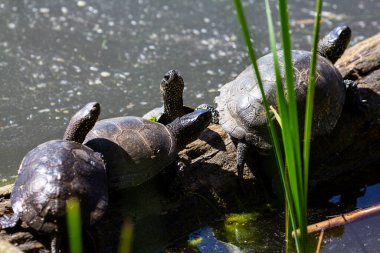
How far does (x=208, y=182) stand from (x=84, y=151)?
86cm

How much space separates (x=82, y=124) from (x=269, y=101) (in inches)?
46.3

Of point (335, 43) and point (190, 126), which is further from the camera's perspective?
point (335, 43)

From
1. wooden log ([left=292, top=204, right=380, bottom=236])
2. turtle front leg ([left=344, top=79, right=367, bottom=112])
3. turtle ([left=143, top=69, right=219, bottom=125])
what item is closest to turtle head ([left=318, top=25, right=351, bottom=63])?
turtle front leg ([left=344, top=79, right=367, bottom=112])

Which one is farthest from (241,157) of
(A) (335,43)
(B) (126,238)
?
(B) (126,238)

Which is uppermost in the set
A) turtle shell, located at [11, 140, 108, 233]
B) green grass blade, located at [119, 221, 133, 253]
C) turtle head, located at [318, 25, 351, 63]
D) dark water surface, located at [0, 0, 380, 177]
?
dark water surface, located at [0, 0, 380, 177]

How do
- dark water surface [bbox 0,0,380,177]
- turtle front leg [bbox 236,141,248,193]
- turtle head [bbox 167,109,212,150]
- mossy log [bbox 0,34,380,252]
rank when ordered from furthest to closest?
dark water surface [bbox 0,0,380,177] → turtle head [bbox 167,109,212,150] → turtle front leg [bbox 236,141,248,193] → mossy log [bbox 0,34,380,252]

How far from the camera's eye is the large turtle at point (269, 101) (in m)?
3.62

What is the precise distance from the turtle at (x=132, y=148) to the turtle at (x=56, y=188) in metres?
0.15

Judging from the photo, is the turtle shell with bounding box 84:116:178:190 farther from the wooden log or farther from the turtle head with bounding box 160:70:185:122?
the wooden log

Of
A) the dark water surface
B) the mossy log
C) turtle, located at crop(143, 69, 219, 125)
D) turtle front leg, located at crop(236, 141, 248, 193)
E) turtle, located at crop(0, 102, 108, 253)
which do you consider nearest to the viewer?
turtle, located at crop(0, 102, 108, 253)

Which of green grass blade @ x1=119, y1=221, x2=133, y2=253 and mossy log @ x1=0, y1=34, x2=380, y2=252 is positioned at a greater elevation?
mossy log @ x1=0, y1=34, x2=380, y2=252

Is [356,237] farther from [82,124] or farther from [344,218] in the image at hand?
[82,124]

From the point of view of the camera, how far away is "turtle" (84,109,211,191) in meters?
3.21

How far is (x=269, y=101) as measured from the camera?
3.64 metres
